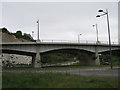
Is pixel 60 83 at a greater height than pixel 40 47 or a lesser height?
lesser

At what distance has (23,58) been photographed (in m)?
106

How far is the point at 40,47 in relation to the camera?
5603 centimetres

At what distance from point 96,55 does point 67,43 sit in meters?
11.3

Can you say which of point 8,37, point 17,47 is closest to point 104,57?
point 8,37

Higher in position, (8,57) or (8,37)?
(8,37)

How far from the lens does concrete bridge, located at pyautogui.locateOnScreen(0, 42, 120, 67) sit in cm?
5266

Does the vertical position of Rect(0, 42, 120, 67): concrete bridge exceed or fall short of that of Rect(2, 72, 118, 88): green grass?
it exceeds it

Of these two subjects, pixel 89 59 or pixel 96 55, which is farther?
pixel 89 59

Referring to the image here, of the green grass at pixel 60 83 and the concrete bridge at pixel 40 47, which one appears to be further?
the concrete bridge at pixel 40 47

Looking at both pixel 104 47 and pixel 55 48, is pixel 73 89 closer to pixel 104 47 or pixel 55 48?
pixel 55 48

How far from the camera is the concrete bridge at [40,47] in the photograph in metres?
52.7

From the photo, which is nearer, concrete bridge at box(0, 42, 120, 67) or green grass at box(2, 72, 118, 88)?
green grass at box(2, 72, 118, 88)

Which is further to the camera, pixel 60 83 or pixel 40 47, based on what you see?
pixel 40 47

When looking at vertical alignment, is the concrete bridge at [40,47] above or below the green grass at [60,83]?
above
